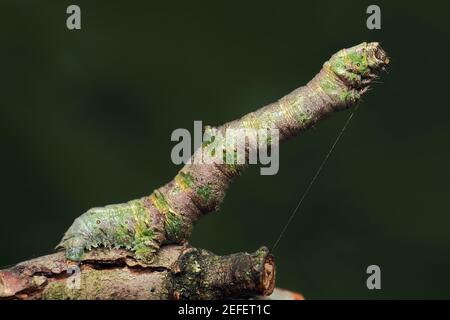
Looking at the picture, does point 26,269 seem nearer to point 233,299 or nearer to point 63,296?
point 63,296

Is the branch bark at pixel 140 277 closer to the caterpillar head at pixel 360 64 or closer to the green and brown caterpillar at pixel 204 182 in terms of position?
the green and brown caterpillar at pixel 204 182

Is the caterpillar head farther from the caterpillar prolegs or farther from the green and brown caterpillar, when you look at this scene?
the caterpillar prolegs

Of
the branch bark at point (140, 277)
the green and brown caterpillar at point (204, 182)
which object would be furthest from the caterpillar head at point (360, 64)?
the branch bark at point (140, 277)

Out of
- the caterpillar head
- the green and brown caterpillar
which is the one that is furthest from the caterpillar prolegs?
the caterpillar head

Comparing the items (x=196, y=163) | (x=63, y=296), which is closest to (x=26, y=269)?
(x=63, y=296)

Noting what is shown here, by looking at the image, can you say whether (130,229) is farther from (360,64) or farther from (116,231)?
(360,64)

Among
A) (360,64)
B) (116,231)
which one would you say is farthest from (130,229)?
(360,64)
